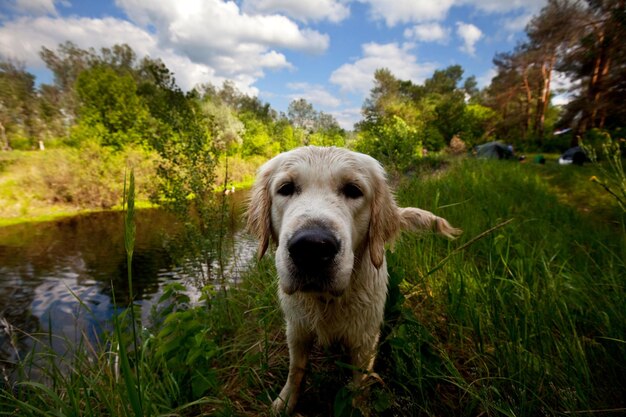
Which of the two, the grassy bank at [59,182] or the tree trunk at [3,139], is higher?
the tree trunk at [3,139]

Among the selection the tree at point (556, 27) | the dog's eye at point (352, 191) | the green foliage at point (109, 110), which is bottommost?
the dog's eye at point (352, 191)

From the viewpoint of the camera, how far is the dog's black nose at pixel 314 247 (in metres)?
1.53

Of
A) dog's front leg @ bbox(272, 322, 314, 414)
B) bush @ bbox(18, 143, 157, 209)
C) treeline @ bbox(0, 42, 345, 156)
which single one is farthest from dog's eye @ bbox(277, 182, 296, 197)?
bush @ bbox(18, 143, 157, 209)

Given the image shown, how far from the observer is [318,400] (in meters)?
2.02

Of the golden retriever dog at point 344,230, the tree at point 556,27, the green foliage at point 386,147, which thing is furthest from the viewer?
the tree at point 556,27

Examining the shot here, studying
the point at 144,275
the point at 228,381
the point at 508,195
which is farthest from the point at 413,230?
the point at 144,275

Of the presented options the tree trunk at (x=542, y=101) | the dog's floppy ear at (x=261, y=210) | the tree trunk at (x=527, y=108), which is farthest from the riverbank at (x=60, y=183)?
the tree trunk at (x=527, y=108)

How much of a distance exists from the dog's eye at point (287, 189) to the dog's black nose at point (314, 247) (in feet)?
1.92

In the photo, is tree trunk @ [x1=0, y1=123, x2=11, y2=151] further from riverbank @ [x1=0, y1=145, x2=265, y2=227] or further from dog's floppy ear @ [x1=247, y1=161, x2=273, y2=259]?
dog's floppy ear @ [x1=247, y1=161, x2=273, y2=259]

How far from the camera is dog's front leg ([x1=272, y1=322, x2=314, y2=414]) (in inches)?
79.3

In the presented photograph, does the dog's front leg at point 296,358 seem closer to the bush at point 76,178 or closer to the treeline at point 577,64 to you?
the treeline at point 577,64

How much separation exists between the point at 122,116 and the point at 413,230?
29394 millimetres

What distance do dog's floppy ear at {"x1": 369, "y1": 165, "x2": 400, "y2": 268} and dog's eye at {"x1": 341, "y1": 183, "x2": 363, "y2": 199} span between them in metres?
0.20

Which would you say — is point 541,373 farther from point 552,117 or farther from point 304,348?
point 552,117
